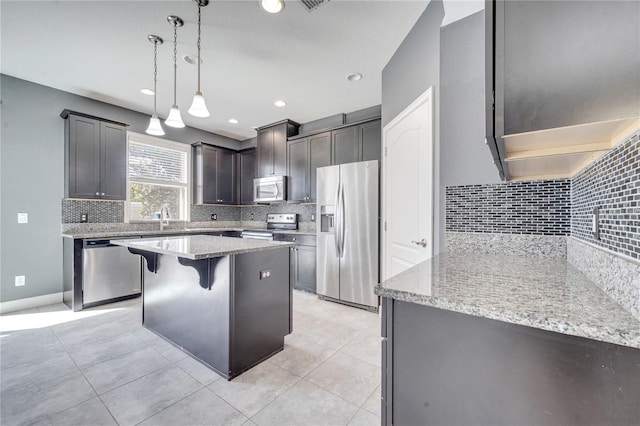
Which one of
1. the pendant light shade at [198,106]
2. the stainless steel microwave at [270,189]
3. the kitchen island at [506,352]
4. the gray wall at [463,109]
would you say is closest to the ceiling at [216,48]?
the gray wall at [463,109]

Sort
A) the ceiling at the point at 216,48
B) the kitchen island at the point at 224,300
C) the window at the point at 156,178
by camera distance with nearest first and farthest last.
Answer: the kitchen island at the point at 224,300 → the ceiling at the point at 216,48 → the window at the point at 156,178

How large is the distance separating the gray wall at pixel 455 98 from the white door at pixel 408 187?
0.08 meters

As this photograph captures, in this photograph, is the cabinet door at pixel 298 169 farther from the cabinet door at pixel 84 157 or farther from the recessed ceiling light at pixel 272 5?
the cabinet door at pixel 84 157

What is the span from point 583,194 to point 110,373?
302 cm

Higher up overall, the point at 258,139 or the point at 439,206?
the point at 258,139

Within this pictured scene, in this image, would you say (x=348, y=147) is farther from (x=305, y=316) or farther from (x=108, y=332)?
(x=108, y=332)

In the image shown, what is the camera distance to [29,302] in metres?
3.18

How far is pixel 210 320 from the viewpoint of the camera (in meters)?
1.96

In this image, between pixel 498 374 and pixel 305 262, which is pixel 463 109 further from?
pixel 305 262

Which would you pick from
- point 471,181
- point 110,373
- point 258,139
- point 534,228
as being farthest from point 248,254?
point 258,139

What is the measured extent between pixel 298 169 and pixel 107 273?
2946 millimetres

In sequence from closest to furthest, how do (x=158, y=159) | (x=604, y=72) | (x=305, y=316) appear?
(x=604, y=72), (x=305, y=316), (x=158, y=159)

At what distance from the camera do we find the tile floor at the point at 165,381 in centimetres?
151

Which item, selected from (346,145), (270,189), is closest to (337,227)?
(346,145)
